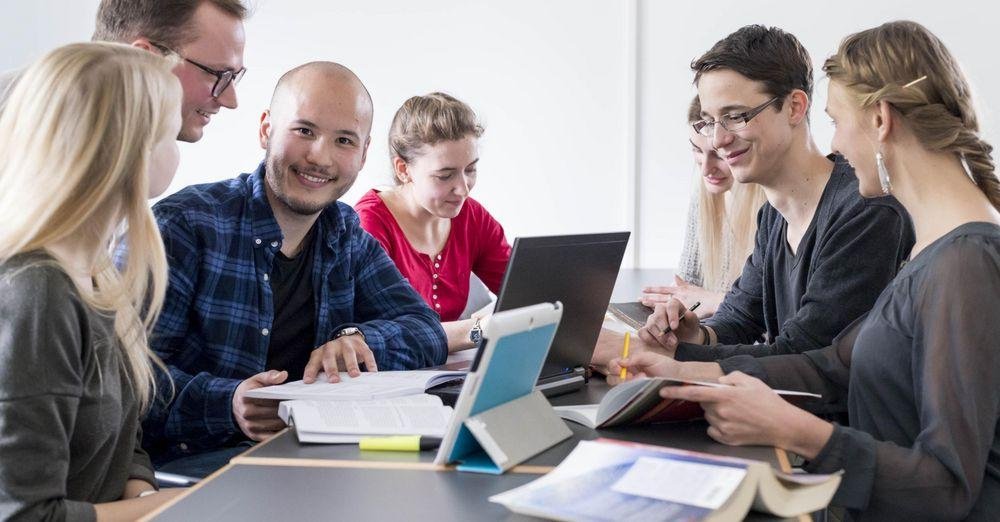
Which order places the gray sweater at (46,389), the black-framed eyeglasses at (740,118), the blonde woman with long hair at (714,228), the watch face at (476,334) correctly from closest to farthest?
the gray sweater at (46,389) → the black-framed eyeglasses at (740,118) → the watch face at (476,334) → the blonde woman with long hair at (714,228)

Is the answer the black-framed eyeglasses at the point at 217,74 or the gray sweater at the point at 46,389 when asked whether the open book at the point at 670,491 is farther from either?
the black-framed eyeglasses at the point at 217,74

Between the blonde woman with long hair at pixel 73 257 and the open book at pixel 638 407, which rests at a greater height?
the blonde woman with long hair at pixel 73 257

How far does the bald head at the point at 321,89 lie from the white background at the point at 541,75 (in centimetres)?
261

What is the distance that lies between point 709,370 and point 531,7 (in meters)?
3.38

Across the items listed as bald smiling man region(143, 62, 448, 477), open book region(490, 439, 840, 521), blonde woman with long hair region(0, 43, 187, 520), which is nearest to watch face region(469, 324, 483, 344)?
bald smiling man region(143, 62, 448, 477)

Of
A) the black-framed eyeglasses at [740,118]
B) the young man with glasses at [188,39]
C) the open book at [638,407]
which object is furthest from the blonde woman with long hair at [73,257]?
the black-framed eyeglasses at [740,118]

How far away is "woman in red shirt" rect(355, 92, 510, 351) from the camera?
3213 mm

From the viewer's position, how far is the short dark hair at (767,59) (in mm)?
2436

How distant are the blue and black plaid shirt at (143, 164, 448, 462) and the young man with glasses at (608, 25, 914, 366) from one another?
587mm

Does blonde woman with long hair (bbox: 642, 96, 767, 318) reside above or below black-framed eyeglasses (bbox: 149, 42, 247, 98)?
below

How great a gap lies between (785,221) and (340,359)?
1.11 m

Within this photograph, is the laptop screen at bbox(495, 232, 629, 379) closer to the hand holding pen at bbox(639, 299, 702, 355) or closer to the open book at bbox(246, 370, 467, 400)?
the open book at bbox(246, 370, 467, 400)

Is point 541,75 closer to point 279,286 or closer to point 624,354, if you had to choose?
point 279,286

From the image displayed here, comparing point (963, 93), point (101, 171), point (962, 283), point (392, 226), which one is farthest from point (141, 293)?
point (392, 226)
